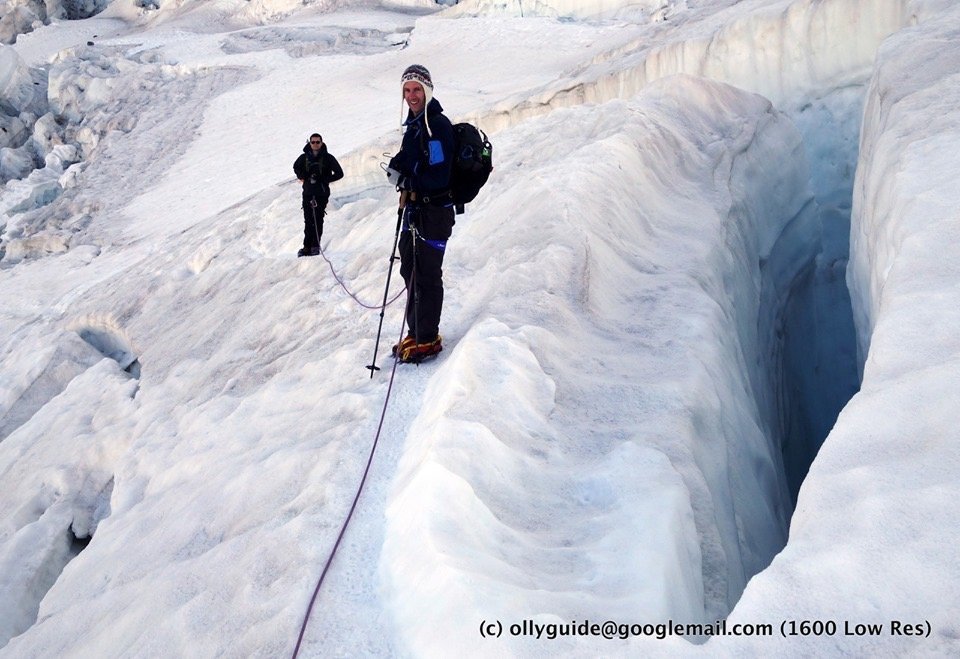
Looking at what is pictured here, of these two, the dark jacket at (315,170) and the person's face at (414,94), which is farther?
the dark jacket at (315,170)

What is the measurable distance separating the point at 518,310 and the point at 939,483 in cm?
253

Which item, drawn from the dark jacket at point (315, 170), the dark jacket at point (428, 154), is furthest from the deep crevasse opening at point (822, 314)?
the dark jacket at point (315, 170)

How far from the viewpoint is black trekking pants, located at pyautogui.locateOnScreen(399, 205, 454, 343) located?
434 centimetres

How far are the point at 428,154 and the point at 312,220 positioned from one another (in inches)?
156

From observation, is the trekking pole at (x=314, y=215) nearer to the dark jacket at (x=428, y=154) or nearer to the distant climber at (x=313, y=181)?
the distant climber at (x=313, y=181)

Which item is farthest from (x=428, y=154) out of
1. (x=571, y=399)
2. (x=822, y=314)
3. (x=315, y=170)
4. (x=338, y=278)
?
(x=822, y=314)

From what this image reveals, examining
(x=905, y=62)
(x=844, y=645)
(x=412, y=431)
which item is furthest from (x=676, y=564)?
(x=905, y=62)

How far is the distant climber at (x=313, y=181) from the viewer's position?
7.80 meters

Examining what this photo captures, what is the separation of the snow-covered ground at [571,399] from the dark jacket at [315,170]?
54cm

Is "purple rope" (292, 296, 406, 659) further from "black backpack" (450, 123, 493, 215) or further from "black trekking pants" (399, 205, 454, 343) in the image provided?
"black backpack" (450, 123, 493, 215)

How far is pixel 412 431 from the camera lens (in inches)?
148

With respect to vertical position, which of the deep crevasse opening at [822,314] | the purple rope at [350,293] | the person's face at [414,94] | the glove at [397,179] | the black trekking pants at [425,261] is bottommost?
the deep crevasse opening at [822,314]

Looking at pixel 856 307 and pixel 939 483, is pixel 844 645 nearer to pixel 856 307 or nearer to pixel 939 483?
pixel 939 483

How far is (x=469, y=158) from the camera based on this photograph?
414 cm
